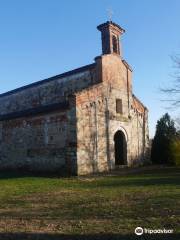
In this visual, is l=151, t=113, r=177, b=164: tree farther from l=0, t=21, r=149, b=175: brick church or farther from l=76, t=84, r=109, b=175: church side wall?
l=76, t=84, r=109, b=175: church side wall

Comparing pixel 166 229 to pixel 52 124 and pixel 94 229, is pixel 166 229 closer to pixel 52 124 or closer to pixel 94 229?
pixel 94 229

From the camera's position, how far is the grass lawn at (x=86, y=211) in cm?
701

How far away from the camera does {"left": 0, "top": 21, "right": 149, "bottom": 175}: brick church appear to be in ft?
66.2

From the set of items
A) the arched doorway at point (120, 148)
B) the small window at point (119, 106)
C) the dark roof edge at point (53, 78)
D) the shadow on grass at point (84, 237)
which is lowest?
the shadow on grass at point (84, 237)

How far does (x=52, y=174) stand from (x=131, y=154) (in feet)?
23.5

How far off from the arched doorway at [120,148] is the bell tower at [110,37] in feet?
19.1

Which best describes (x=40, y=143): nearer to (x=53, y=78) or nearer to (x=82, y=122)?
(x=82, y=122)

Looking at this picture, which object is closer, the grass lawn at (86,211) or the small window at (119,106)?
the grass lawn at (86,211)

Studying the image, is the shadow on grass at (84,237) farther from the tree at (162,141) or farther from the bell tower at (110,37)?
the tree at (162,141)

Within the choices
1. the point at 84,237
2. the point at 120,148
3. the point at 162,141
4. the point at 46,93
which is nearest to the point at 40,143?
the point at 46,93

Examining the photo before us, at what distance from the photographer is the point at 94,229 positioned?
7.12m

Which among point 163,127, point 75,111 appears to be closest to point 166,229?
point 75,111

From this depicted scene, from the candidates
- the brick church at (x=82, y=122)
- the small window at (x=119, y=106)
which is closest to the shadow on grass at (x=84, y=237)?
the brick church at (x=82, y=122)

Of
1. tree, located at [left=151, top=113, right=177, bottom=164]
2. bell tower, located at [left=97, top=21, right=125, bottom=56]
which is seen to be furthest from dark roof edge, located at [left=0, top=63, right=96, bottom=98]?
tree, located at [left=151, top=113, right=177, bottom=164]
